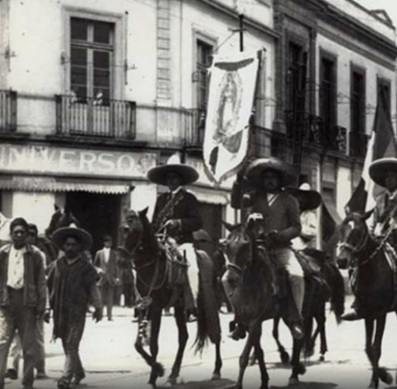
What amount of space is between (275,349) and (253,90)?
8107 mm

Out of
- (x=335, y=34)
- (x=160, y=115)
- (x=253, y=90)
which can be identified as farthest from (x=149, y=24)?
(x=335, y=34)

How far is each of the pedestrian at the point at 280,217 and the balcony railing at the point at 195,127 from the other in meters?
13.6

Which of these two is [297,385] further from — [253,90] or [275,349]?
[253,90]

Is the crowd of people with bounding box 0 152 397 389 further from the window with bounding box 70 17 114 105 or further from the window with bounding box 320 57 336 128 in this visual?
the window with bounding box 320 57 336 128

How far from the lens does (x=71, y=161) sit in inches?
936

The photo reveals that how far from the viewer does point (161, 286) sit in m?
11.1

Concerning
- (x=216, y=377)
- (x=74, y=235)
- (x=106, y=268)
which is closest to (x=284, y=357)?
(x=216, y=377)

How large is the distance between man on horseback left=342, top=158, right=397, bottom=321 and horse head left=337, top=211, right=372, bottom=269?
0.37m

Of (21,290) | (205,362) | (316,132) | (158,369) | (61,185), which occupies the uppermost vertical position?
(316,132)

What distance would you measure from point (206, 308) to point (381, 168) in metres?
2.32

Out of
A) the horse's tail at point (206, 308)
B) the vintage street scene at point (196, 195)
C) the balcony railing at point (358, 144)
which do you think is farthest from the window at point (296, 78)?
the horse's tail at point (206, 308)

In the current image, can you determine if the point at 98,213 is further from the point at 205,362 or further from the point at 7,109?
the point at 205,362

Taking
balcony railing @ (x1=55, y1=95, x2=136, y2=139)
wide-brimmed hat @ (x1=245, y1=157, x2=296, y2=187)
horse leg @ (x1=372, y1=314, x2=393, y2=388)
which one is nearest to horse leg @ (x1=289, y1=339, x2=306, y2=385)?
horse leg @ (x1=372, y1=314, x2=393, y2=388)

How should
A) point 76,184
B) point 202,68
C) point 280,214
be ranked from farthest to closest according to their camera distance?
point 202,68
point 76,184
point 280,214
